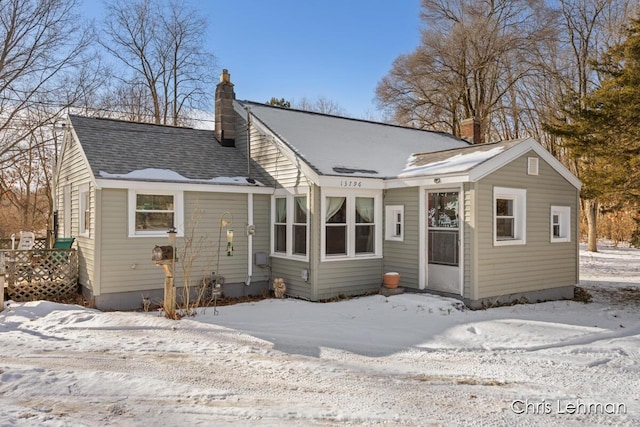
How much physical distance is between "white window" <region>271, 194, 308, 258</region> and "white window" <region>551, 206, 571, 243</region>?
6411 mm

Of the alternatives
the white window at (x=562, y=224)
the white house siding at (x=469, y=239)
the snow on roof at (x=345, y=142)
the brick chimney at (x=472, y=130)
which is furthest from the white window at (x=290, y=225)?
the brick chimney at (x=472, y=130)

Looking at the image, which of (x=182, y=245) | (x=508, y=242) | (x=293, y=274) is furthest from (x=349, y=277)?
(x=182, y=245)

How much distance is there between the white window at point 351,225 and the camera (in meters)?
10.6

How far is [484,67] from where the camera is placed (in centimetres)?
2602

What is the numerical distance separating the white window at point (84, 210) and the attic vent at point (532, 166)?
1037cm

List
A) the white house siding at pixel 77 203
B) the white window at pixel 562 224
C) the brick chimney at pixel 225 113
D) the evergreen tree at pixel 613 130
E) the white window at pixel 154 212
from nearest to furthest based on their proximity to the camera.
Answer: the white window at pixel 154 212
the white house siding at pixel 77 203
the evergreen tree at pixel 613 130
the white window at pixel 562 224
the brick chimney at pixel 225 113

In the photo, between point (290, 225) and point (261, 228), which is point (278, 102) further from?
point (290, 225)

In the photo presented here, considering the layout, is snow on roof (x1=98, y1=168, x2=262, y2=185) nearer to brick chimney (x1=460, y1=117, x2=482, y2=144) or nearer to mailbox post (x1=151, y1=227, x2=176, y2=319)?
mailbox post (x1=151, y1=227, x2=176, y2=319)

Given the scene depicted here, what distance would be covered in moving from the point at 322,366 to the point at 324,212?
16.2ft

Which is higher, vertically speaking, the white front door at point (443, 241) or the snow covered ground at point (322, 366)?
the white front door at point (443, 241)

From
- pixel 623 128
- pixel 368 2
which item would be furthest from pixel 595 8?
pixel 623 128

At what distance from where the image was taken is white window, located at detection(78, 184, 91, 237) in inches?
425

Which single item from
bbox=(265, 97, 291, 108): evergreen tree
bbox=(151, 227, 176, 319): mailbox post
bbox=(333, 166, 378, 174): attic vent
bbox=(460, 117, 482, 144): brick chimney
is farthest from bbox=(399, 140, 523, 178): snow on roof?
bbox=(265, 97, 291, 108): evergreen tree

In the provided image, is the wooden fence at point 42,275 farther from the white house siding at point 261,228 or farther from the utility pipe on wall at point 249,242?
the white house siding at point 261,228
